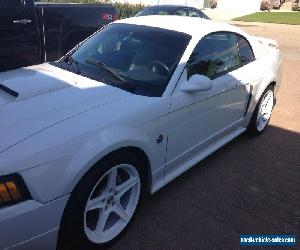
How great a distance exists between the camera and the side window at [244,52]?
4.36m

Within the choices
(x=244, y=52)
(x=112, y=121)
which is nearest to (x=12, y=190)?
(x=112, y=121)

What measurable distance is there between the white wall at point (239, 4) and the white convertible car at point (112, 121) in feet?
116

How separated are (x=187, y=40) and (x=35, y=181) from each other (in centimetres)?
206

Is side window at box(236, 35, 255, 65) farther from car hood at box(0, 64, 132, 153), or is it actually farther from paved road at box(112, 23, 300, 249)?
car hood at box(0, 64, 132, 153)

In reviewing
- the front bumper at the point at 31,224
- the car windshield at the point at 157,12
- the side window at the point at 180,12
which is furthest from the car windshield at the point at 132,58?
the side window at the point at 180,12

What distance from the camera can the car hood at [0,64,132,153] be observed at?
237 centimetres

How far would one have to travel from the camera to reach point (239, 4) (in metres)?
37.8

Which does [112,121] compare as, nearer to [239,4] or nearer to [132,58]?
[132,58]

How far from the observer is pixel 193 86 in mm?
3158

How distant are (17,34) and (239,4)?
3676cm

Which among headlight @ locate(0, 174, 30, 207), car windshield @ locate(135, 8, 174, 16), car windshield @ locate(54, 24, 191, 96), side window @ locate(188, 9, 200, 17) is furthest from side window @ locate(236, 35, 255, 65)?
side window @ locate(188, 9, 200, 17)

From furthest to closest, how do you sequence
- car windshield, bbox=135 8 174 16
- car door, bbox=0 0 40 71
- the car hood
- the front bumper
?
car windshield, bbox=135 8 174 16
car door, bbox=0 0 40 71
the car hood
the front bumper

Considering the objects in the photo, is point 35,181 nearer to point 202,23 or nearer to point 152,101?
point 152,101

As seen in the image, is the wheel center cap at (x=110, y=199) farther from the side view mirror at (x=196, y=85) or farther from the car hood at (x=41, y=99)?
the side view mirror at (x=196, y=85)
